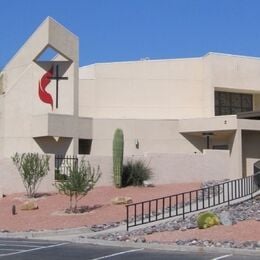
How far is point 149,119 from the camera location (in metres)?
39.5

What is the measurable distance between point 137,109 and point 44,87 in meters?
7.56

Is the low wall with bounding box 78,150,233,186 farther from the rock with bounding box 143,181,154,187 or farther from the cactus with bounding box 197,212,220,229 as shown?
the cactus with bounding box 197,212,220,229

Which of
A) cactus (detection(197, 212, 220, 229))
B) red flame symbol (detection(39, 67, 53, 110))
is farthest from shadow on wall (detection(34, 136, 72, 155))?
cactus (detection(197, 212, 220, 229))

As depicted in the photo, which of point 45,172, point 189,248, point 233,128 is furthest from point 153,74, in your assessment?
point 189,248

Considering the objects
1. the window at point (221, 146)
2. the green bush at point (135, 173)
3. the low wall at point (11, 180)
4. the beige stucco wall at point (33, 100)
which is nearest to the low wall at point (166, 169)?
the low wall at point (11, 180)

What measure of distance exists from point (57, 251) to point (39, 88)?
2108 cm

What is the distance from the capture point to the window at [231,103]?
43.1 metres

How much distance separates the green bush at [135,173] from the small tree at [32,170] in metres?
4.03

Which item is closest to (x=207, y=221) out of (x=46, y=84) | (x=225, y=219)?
(x=225, y=219)

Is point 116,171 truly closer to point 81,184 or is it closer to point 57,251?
point 81,184

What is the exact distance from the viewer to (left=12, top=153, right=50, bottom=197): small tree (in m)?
30.3

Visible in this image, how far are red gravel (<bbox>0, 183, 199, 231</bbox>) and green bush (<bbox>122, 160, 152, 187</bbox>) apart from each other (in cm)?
86

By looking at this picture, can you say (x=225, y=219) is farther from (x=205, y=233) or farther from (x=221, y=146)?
(x=221, y=146)

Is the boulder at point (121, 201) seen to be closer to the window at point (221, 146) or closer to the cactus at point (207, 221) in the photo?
A: the cactus at point (207, 221)
